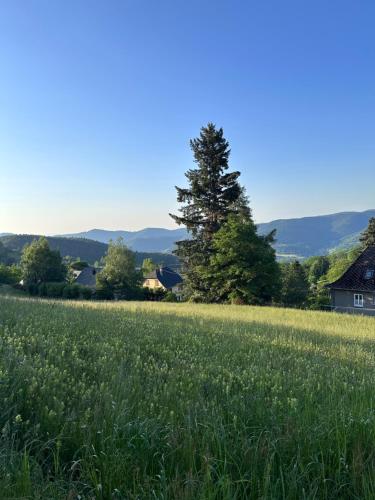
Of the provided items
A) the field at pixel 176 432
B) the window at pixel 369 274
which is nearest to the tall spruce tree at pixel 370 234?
the window at pixel 369 274

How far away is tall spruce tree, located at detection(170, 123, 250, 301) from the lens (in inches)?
1603

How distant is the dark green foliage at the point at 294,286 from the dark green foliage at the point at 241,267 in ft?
119

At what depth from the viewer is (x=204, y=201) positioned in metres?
41.3

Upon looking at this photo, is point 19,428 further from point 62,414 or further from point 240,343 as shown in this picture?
point 240,343

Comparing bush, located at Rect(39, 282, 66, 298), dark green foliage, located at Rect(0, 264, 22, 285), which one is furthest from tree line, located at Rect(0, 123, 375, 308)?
dark green foliage, located at Rect(0, 264, 22, 285)

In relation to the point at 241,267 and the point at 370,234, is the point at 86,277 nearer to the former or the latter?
the point at 370,234

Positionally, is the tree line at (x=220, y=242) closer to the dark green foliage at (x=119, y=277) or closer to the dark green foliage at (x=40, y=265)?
the dark green foliage at (x=119, y=277)

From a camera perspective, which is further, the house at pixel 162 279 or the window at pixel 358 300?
the house at pixel 162 279

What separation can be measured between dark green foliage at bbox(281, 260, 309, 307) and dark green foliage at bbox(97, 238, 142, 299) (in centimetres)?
2685

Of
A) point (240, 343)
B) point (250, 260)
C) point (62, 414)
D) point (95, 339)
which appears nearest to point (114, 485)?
point (62, 414)

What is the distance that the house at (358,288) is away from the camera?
41406 mm

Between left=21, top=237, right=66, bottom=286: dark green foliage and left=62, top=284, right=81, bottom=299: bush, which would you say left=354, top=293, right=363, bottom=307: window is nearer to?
left=62, top=284, right=81, bottom=299: bush

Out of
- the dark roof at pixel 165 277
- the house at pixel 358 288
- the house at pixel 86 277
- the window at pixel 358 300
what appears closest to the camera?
the house at pixel 358 288

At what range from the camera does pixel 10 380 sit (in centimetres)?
355
